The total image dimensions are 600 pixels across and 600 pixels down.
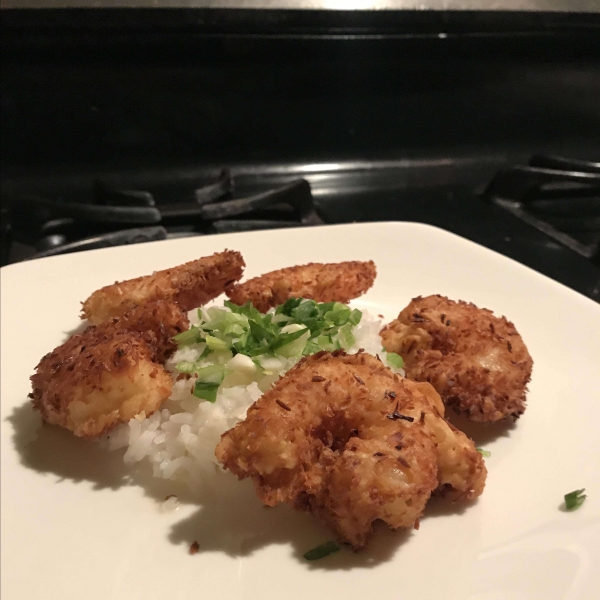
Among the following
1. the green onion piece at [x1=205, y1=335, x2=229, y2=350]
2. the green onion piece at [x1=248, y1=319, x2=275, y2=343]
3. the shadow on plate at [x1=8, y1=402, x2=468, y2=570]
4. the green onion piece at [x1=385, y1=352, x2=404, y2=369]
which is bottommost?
the shadow on plate at [x1=8, y1=402, x2=468, y2=570]

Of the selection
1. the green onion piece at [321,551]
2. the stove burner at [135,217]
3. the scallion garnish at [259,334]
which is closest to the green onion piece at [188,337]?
the scallion garnish at [259,334]

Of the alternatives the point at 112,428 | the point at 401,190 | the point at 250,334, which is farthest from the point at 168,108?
the point at 112,428

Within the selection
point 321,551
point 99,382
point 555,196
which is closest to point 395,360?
point 321,551

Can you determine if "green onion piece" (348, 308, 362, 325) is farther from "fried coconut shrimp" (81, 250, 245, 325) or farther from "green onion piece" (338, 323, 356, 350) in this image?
"fried coconut shrimp" (81, 250, 245, 325)

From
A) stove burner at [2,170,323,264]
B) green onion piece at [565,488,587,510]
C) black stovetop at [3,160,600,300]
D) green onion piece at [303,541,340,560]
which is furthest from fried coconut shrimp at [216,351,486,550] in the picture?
stove burner at [2,170,323,264]

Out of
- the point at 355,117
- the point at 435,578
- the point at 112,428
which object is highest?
the point at 355,117

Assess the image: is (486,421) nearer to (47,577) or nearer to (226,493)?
(226,493)

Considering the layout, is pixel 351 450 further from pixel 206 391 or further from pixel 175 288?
pixel 175 288
